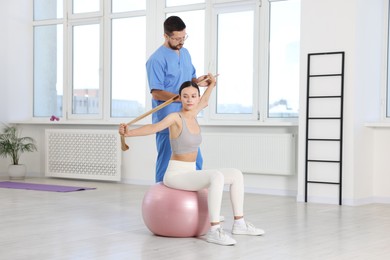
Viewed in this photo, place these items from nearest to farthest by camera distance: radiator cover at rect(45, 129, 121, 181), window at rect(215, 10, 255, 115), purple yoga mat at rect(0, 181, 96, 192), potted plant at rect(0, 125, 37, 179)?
purple yoga mat at rect(0, 181, 96, 192) → window at rect(215, 10, 255, 115) → radiator cover at rect(45, 129, 121, 181) → potted plant at rect(0, 125, 37, 179)

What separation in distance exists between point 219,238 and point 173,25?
137cm

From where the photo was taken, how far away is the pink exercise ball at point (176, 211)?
367 centimetres

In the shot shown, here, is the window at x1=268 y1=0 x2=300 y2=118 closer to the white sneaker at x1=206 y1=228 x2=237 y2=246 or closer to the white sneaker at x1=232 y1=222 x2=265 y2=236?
the white sneaker at x1=232 y1=222 x2=265 y2=236

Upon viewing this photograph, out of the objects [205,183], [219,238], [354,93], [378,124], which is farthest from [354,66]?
[219,238]

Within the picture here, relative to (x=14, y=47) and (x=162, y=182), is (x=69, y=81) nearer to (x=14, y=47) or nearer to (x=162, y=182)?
(x=14, y=47)

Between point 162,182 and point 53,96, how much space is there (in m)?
5.33

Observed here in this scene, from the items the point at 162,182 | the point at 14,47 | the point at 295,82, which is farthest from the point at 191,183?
the point at 14,47

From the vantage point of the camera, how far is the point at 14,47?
8.84 m

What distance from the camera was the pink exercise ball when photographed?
367cm

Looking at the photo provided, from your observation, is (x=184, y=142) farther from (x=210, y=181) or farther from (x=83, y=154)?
(x=83, y=154)

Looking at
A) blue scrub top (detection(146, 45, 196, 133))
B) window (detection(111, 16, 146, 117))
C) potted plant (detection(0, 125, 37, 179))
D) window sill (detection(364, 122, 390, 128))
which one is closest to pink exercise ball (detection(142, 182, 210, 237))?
blue scrub top (detection(146, 45, 196, 133))

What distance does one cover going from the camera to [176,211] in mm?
3660

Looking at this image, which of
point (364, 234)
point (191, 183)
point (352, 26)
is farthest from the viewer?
point (352, 26)

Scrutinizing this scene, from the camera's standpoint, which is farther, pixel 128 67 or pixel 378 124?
pixel 128 67
